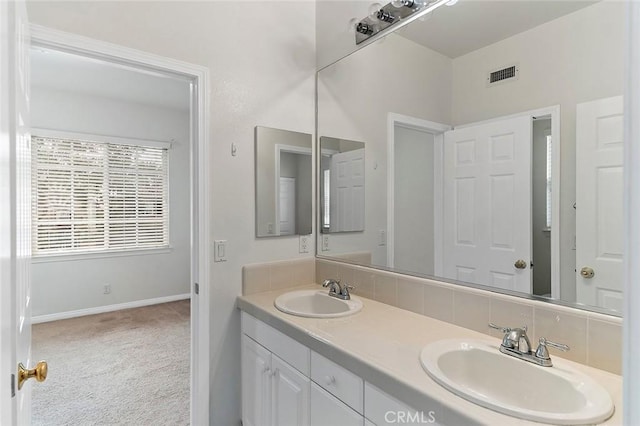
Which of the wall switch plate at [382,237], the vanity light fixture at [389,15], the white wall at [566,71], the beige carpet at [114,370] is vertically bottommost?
the beige carpet at [114,370]

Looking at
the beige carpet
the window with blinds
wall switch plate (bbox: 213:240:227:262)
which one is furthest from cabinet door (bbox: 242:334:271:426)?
the window with blinds

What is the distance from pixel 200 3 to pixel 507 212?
6.20ft

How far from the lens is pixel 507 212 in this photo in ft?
4.71

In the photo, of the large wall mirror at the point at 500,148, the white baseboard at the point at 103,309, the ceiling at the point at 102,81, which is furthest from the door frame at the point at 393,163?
the white baseboard at the point at 103,309

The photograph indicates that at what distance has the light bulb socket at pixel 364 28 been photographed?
6.27ft

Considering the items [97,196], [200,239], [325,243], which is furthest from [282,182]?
[97,196]

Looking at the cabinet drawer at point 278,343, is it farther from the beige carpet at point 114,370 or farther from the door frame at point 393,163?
the beige carpet at point 114,370

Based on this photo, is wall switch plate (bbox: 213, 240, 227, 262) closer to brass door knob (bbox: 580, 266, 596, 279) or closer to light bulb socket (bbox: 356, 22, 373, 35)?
light bulb socket (bbox: 356, 22, 373, 35)

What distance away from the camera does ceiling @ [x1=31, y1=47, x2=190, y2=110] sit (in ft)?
10.8

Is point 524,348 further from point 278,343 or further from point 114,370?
point 114,370

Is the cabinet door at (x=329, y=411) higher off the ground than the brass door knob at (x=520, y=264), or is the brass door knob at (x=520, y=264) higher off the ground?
the brass door knob at (x=520, y=264)

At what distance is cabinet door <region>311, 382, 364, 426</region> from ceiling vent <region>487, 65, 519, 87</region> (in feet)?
4.73

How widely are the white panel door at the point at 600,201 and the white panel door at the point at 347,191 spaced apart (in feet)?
3.69

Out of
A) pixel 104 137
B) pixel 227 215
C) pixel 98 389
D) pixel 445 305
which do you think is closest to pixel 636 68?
pixel 445 305
